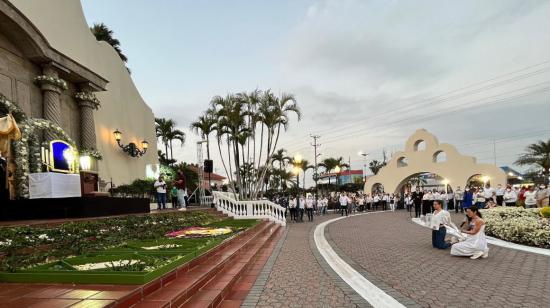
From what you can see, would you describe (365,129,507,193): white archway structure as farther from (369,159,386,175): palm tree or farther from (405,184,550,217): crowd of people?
(369,159,386,175): palm tree

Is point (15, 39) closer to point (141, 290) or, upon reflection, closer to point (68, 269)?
point (68, 269)

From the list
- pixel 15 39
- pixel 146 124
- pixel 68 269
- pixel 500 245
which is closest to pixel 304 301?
pixel 68 269

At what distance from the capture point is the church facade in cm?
1159

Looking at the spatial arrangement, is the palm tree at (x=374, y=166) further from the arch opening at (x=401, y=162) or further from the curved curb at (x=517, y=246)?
the curved curb at (x=517, y=246)

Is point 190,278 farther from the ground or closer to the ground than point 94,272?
closer to the ground

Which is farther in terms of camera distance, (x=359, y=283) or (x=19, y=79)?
(x=19, y=79)

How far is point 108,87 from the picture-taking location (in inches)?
827

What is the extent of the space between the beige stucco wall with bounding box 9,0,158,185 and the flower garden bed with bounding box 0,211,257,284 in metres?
11.4

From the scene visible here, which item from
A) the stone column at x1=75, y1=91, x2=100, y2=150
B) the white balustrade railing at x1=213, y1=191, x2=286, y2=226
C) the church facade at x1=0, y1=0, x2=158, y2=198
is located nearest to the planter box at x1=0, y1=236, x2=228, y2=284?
the church facade at x1=0, y1=0, x2=158, y2=198

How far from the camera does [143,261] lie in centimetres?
511

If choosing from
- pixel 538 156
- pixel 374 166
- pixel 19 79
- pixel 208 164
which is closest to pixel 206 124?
pixel 208 164

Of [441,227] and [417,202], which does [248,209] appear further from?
[417,202]

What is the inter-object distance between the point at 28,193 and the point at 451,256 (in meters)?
11.9

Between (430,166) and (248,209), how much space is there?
2245cm
